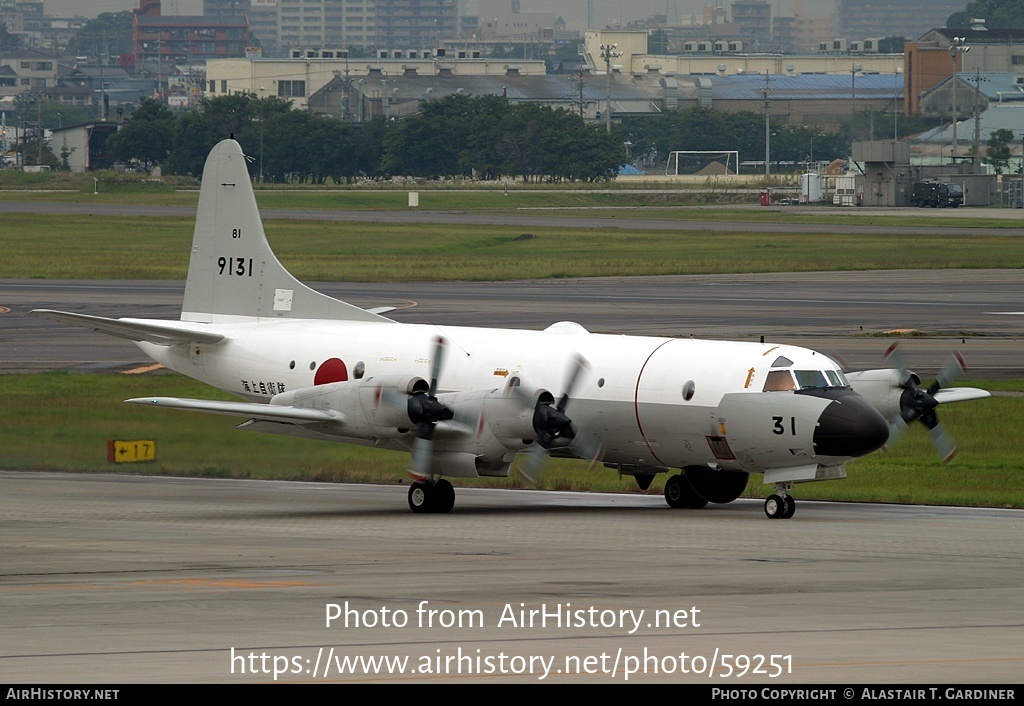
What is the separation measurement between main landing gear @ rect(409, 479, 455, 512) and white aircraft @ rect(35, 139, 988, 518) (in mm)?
25

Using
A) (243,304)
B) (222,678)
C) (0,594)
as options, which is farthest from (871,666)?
(243,304)

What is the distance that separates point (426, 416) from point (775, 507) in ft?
22.5

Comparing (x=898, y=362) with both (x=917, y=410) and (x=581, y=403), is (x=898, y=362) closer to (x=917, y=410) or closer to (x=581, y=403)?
(x=917, y=410)

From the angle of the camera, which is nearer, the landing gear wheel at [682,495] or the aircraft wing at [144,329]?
the landing gear wheel at [682,495]

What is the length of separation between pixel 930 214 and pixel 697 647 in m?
127

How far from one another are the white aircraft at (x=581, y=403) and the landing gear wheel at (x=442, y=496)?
0.02 m

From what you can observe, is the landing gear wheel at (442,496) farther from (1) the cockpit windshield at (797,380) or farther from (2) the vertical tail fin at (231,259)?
(2) the vertical tail fin at (231,259)

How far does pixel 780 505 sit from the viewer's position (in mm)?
29344

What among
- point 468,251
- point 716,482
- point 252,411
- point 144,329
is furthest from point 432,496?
point 468,251

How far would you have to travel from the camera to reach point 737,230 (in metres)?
120

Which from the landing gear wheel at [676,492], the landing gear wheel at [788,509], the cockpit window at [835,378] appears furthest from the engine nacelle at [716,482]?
the cockpit window at [835,378]

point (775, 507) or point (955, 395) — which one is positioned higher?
point (955, 395)

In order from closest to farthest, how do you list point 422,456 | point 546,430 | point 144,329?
point 546,430, point 422,456, point 144,329

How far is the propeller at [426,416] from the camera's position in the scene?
29.7 meters
